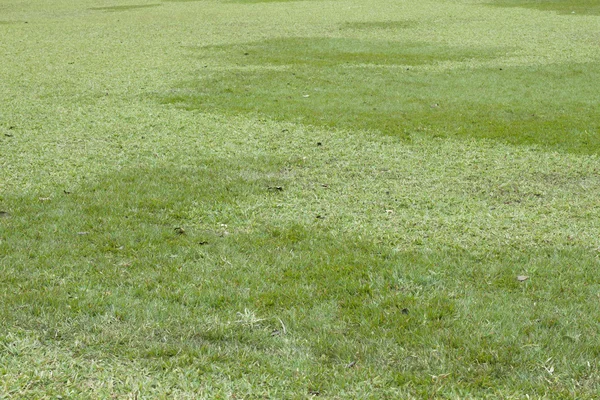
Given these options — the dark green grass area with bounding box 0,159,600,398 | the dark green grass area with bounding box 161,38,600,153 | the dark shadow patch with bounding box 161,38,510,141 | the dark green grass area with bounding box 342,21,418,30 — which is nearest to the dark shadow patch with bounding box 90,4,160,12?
the dark green grass area with bounding box 342,21,418,30

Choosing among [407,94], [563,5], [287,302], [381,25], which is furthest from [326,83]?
[563,5]

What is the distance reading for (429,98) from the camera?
10594 mm

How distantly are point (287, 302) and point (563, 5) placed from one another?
22.5 metres

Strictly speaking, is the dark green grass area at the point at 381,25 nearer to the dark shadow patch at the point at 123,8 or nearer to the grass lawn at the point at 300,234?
the grass lawn at the point at 300,234

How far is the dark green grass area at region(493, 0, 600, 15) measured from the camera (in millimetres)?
22263

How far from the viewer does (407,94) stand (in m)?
10.9

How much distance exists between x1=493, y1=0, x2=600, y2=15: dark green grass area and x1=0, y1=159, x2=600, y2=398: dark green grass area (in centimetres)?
1924

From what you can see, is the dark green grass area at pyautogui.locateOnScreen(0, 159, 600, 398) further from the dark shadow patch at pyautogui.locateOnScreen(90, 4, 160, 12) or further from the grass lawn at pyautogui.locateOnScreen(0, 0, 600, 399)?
the dark shadow patch at pyautogui.locateOnScreen(90, 4, 160, 12)

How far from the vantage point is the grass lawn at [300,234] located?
3639mm

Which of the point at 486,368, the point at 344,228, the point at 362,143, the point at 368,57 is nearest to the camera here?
the point at 486,368

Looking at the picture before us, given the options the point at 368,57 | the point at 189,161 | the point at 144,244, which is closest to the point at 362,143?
the point at 189,161

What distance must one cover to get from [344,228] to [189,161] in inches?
94.9

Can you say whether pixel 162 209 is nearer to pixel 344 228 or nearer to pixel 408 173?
pixel 344 228

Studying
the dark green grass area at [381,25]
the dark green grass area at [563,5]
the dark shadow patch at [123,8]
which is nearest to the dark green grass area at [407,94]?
the dark green grass area at [381,25]
